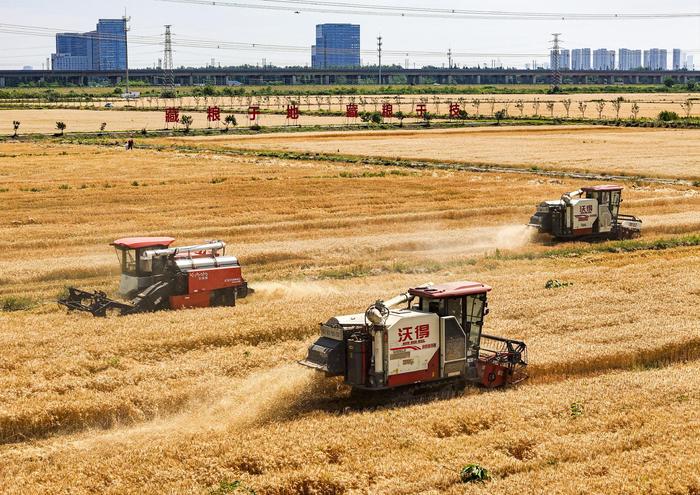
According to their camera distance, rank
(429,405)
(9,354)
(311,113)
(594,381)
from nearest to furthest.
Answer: (429,405)
(594,381)
(9,354)
(311,113)

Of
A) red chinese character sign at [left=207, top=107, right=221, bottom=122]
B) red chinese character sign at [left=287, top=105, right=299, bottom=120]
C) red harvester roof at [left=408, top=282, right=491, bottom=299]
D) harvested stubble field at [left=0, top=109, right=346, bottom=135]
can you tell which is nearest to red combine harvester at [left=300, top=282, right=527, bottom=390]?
red harvester roof at [left=408, top=282, right=491, bottom=299]

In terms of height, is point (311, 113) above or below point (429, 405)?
above

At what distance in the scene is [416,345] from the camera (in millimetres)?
22844

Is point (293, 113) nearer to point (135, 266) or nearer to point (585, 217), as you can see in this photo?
point (585, 217)

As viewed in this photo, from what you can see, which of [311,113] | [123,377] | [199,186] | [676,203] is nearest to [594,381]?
[123,377]

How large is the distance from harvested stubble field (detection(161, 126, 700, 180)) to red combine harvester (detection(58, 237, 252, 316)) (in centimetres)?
5010

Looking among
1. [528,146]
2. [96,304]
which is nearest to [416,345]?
[96,304]

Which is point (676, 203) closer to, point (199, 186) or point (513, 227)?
point (513, 227)

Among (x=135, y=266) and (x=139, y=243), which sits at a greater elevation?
(x=139, y=243)

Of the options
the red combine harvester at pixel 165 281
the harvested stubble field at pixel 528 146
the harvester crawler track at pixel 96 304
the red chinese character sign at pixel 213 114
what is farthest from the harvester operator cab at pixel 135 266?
the red chinese character sign at pixel 213 114

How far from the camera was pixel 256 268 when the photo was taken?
42.2 meters

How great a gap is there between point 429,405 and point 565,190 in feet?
152

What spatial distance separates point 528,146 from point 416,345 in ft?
273

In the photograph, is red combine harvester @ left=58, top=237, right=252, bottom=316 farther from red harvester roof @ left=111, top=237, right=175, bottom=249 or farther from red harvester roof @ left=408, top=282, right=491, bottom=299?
red harvester roof @ left=408, top=282, right=491, bottom=299
